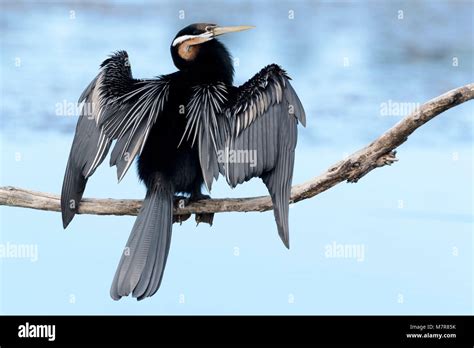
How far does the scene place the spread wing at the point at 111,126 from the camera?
12.1 feet

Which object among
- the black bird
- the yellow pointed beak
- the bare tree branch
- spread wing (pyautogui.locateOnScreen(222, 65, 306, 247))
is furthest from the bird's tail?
the yellow pointed beak

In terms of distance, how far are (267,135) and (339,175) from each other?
0.39 meters

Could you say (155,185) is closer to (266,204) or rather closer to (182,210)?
(182,210)

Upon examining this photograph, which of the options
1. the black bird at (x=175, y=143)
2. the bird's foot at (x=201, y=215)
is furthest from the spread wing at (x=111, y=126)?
the bird's foot at (x=201, y=215)

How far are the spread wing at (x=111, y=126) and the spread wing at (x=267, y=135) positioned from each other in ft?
1.31

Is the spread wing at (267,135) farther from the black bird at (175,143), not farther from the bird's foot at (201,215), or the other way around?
the bird's foot at (201,215)

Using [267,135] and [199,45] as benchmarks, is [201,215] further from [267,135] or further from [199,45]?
[199,45]

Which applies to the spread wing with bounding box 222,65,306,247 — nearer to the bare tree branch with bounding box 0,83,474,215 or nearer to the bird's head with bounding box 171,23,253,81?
the bare tree branch with bounding box 0,83,474,215

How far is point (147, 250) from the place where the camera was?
11.7 feet

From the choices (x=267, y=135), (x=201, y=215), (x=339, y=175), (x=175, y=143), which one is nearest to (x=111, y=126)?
(x=175, y=143)

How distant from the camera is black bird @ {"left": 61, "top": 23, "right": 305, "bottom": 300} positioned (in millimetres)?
3578

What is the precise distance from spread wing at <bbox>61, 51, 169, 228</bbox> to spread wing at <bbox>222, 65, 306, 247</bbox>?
0.40m

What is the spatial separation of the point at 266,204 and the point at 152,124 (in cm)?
67

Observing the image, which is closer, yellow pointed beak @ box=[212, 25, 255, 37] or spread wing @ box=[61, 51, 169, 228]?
spread wing @ box=[61, 51, 169, 228]
